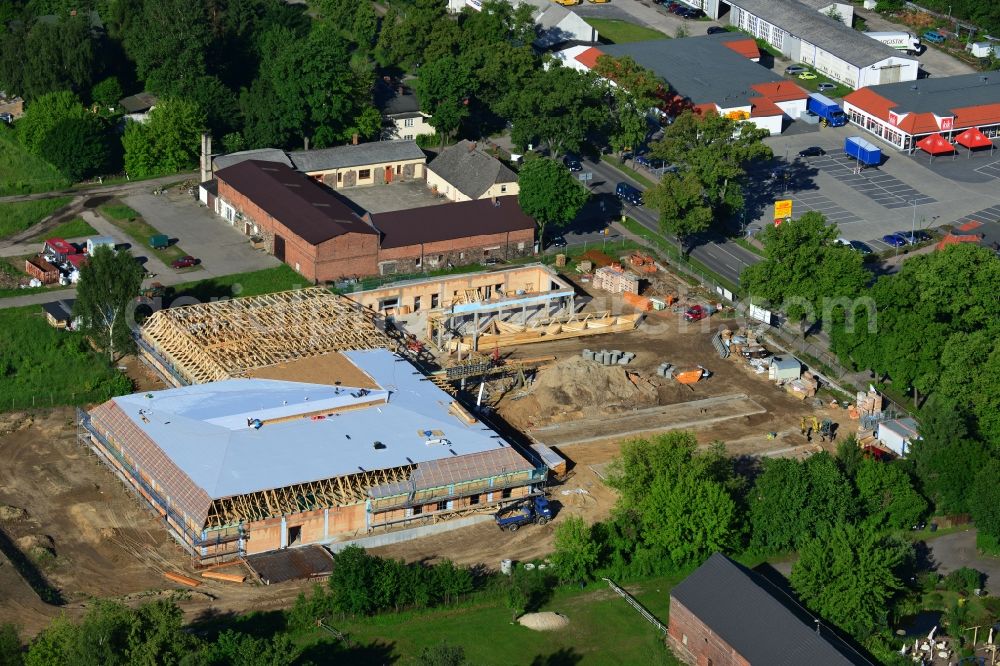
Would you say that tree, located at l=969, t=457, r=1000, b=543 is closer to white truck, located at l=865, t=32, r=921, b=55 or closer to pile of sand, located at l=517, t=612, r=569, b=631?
pile of sand, located at l=517, t=612, r=569, b=631

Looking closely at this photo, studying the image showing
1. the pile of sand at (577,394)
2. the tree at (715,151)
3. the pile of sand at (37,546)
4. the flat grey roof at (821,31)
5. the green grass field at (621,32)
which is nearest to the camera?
the pile of sand at (37,546)

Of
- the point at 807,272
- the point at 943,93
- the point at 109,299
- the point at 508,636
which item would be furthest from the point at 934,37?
the point at 508,636

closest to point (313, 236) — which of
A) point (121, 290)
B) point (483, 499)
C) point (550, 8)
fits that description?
point (121, 290)

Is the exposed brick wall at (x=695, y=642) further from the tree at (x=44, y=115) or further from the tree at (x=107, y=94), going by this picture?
the tree at (x=107, y=94)

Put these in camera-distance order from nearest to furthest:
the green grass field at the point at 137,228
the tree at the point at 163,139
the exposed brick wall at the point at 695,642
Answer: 1. the exposed brick wall at the point at 695,642
2. the green grass field at the point at 137,228
3. the tree at the point at 163,139

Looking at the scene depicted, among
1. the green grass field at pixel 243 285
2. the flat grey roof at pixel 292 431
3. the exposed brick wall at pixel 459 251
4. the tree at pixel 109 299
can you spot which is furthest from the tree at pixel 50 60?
the flat grey roof at pixel 292 431

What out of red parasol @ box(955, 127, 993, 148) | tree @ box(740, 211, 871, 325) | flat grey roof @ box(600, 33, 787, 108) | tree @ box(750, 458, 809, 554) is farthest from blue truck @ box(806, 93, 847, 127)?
tree @ box(750, 458, 809, 554)

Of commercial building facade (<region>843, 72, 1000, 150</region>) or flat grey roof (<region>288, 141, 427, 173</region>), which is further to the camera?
commercial building facade (<region>843, 72, 1000, 150</region>)
